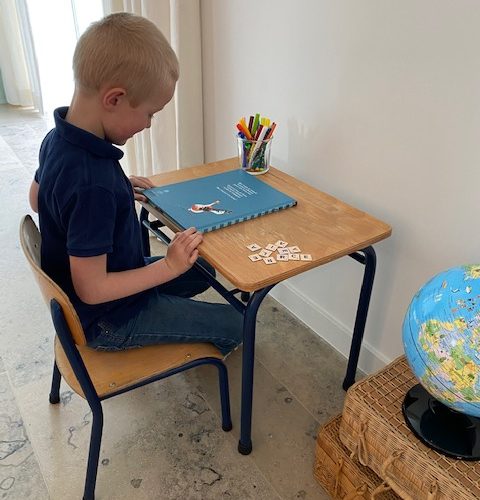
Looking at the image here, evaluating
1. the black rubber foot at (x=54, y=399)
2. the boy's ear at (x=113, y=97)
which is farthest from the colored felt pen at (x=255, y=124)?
the black rubber foot at (x=54, y=399)

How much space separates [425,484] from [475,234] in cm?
58

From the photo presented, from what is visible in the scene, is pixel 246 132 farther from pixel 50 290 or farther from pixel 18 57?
pixel 18 57

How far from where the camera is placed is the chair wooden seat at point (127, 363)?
3.46 feet

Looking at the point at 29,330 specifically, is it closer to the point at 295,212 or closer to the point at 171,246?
the point at 171,246

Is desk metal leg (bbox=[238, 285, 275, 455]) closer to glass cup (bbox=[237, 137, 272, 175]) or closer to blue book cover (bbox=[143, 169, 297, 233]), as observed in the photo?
blue book cover (bbox=[143, 169, 297, 233])

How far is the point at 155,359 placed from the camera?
1.11 m

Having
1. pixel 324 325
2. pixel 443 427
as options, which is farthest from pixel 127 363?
pixel 324 325

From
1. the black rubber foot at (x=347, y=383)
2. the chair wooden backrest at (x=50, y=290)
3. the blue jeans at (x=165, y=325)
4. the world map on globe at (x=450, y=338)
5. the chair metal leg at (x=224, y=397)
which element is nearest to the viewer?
the world map on globe at (x=450, y=338)

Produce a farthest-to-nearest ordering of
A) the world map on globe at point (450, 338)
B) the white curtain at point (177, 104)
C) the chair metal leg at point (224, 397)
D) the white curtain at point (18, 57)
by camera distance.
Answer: the white curtain at point (18, 57)
the white curtain at point (177, 104)
the chair metal leg at point (224, 397)
the world map on globe at point (450, 338)

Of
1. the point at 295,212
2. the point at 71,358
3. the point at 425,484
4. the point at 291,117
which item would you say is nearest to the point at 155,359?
the point at 71,358

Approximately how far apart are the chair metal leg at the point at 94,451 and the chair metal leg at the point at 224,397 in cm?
30

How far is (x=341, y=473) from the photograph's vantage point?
1.12 m

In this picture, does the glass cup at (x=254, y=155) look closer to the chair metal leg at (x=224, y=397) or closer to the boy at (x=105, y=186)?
the boy at (x=105, y=186)

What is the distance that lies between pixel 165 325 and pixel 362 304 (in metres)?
0.55
